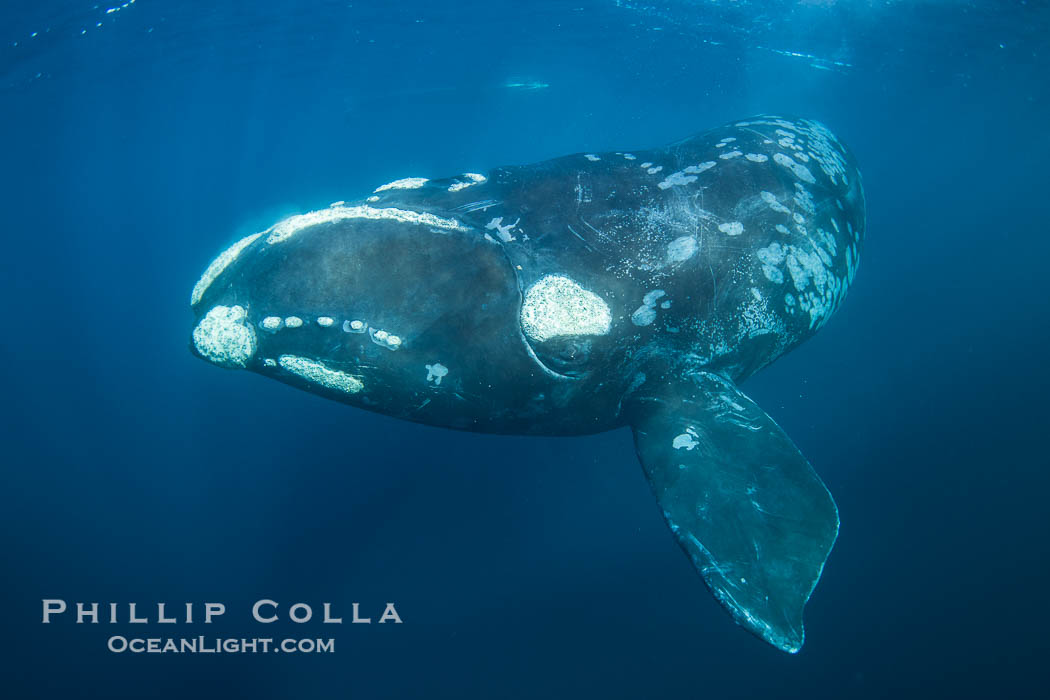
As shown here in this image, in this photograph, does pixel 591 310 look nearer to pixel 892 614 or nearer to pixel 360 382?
pixel 360 382

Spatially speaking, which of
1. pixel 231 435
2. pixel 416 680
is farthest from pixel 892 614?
pixel 231 435

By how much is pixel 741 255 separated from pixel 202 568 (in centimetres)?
1609

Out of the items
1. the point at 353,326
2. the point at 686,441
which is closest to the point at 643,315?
the point at 686,441

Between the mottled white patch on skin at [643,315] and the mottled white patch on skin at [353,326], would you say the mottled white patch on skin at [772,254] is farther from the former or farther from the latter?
the mottled white patch on skin at [353,326]

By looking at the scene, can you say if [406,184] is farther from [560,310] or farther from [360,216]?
[560,310]

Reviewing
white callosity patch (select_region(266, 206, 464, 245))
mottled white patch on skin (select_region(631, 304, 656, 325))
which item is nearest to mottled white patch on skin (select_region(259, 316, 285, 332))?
white callosity patch (select_region(266, 206, 464, 245))

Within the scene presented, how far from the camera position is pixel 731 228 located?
5.21 m

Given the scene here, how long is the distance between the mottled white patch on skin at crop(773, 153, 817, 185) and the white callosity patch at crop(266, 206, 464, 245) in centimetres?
404

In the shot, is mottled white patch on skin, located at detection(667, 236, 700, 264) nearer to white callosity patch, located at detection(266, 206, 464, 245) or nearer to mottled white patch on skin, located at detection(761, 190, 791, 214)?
mottled white patch on skin, located at detection(761, 190, 791, 214)

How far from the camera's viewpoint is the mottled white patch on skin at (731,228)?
5168 millimetres

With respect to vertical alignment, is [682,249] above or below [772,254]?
above

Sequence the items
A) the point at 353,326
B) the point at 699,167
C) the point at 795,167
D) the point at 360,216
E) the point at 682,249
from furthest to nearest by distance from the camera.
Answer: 1. the point at 795,167
2. the point at 699,167
3. the point at 682,249
4. the point at 360,216
5. the point at 353,326

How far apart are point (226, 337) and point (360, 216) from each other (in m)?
1.64

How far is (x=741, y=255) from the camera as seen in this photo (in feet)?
17.0
